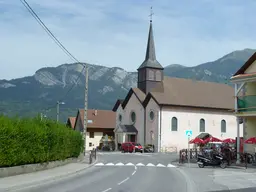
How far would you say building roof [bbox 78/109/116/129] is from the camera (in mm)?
71375

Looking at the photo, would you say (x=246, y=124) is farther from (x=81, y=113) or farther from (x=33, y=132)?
(x=81, y=113)

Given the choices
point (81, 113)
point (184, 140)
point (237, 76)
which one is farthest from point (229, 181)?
point (81, 113)

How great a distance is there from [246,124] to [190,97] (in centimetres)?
2805

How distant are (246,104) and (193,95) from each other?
101ft

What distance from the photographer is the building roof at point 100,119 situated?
71.4 metres

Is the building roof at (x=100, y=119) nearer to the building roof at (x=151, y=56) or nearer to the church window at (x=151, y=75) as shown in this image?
the building roof at (x=151, y=56)

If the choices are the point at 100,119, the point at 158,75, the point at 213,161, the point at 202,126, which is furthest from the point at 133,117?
the point at 213,161

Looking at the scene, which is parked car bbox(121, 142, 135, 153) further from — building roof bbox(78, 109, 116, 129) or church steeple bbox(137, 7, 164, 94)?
building roof bbox(78, 109, 116, 129)

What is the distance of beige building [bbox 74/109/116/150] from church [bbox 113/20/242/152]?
495cm

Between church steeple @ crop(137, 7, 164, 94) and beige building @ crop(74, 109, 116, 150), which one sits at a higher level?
church steeple @ crop(137, 7, 164, 94)

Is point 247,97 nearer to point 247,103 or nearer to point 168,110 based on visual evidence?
point 247,103

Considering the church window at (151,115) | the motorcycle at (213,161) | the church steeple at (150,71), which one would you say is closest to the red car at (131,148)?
the church window at (151,115)

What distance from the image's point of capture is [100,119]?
242 ft

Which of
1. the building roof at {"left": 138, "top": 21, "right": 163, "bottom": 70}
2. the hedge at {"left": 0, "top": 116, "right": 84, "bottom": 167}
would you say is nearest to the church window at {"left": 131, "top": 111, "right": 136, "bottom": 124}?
the building roof at {"left": 138, "top": 21, "right": 163, "bottom": 70}
